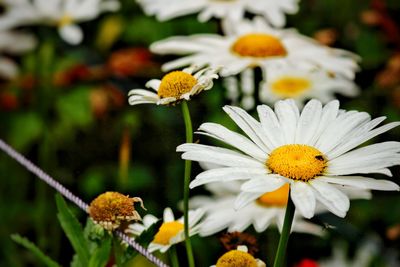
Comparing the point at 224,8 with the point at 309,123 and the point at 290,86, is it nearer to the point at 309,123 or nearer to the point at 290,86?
the point at 290,86

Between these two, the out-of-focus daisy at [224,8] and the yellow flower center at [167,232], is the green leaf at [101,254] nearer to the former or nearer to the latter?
the yellow flower center at [167,232]

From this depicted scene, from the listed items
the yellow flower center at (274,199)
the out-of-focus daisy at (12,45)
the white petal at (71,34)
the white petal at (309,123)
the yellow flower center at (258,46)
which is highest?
the white petal at (309,123)

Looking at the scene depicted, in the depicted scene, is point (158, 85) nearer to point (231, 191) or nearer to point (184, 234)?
point (184, 234)

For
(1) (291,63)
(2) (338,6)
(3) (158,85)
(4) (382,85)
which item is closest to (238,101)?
(1) (291,63)

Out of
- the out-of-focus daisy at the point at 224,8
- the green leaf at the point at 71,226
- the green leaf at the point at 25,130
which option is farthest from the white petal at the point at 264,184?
the green leaf at the point at 25,130

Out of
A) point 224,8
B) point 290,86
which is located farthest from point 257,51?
point 290,86

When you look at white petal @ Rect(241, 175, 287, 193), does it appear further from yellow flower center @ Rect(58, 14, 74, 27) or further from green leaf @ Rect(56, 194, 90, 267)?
yellow flower center @ Rect(58, 14, 74, 27)
